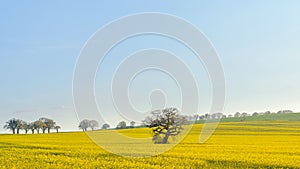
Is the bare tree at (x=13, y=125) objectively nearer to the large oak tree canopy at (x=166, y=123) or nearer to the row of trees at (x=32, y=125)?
the row of trees at (x=32, y=125)

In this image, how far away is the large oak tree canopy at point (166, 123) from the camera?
46.0 meters

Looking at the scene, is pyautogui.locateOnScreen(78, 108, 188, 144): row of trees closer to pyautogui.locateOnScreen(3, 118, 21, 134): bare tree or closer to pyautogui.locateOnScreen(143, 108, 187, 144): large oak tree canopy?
pyautogui.locateOnScreen(143, 108, 187, 144): large oak tree canopy

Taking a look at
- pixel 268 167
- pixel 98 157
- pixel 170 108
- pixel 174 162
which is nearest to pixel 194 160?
pixel 174 162

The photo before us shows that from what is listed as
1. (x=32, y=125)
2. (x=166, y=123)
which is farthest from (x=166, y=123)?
(x=32, y=125)

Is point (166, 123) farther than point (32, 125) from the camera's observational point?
No

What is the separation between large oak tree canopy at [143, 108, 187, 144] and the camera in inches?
1811

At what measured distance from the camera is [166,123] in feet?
153

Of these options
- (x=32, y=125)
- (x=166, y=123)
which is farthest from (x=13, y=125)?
(x=166, y=123)

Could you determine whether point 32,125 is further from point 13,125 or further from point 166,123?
point 166,123

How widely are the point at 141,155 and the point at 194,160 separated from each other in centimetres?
452

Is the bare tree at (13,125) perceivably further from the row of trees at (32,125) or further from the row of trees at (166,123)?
the row of trees at (166,123)

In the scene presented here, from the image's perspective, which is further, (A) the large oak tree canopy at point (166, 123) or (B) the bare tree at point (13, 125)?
(B) the bare tree at point (13, 125)

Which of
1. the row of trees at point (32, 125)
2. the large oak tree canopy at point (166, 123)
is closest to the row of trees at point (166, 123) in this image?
the large oak tree canopy at point (166, 123)

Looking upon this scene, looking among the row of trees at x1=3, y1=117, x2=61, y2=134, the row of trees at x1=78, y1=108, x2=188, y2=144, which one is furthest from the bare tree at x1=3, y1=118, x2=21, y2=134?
the row of trees at x1=78, y1=108, x2=188, y2=144
